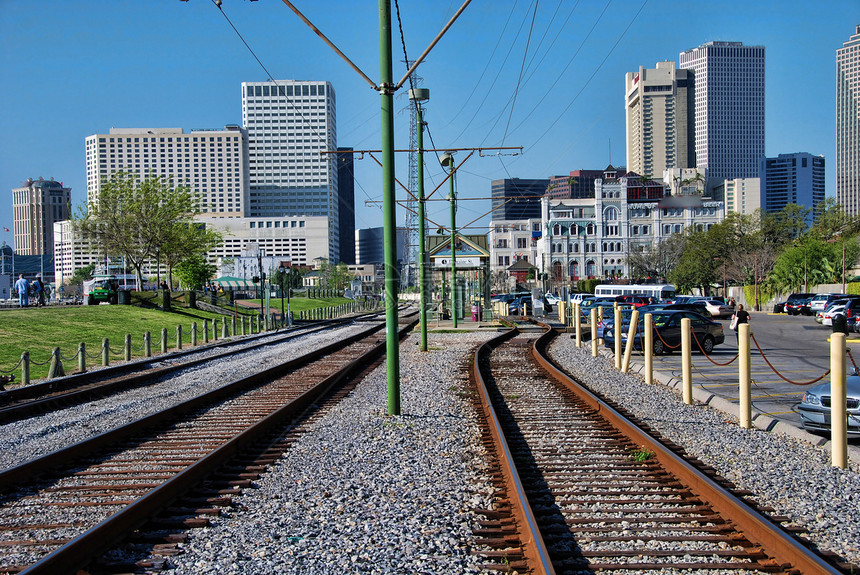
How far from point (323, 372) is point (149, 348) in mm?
10050

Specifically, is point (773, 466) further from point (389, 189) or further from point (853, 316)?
point (853, 316)

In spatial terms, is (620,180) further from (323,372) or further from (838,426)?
(838,426)

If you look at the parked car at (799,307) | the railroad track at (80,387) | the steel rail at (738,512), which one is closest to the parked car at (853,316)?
the parked car at (799,307)

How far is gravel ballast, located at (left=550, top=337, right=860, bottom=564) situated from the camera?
20.1 ft

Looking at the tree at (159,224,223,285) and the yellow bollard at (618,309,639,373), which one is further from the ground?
the tree at (159,224,223,285)

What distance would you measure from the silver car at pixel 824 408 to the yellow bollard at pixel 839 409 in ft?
4.15

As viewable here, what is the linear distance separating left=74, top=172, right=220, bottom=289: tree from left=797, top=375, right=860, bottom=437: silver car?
5129 cm

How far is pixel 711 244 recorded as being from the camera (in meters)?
84.5

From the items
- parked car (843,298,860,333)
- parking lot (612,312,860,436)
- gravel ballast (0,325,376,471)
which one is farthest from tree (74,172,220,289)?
parked car (843,298,860,333)

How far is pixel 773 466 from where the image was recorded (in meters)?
8.18

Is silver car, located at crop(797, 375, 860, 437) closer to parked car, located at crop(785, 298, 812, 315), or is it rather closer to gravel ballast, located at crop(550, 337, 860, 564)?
gravel ballast, located at crop(550, 337, 860, 564)

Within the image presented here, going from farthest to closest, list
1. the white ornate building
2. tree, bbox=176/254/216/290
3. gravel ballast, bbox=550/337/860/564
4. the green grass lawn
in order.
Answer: the white ornate building < tree, bbox=176/254/216/290 < the green grass lawn < gravel ballast, bbox=550/337/860/564

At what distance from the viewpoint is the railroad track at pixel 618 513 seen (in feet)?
17.0

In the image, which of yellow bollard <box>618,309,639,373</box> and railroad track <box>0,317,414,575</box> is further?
yellow bollard <box>618,309,639,373</box>
